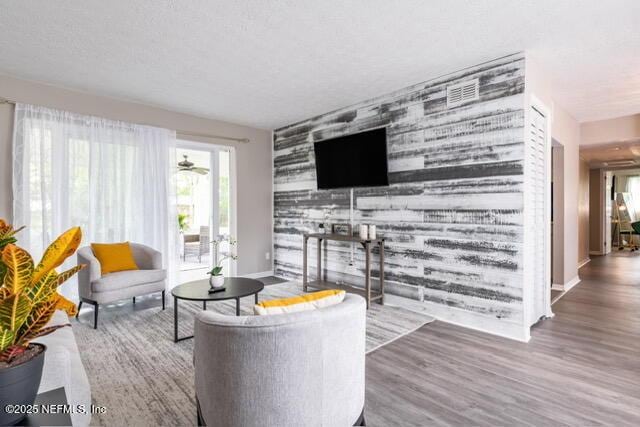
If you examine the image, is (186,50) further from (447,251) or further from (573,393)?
(573,393)

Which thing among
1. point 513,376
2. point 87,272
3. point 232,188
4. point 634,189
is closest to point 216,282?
point 87,272

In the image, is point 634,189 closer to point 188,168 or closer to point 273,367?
point 188,168

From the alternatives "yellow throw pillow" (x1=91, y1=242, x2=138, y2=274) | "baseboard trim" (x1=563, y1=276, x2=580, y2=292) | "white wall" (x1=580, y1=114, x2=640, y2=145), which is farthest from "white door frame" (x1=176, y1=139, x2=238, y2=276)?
"white wall" (x1=580, y1=114, x2=640, y2=145)

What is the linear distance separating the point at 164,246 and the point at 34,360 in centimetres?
396

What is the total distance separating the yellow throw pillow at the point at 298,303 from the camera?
150 cm

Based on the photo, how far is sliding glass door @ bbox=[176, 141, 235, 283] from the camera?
541 cm

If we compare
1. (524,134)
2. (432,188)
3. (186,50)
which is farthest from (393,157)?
(186,50)

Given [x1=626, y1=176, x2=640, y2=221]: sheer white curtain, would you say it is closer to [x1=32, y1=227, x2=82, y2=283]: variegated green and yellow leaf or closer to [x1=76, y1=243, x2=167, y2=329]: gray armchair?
[x1=76, y1=243, x2=167, y2=329]: gray armchair

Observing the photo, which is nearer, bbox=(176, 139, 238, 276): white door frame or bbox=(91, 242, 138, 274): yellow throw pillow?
bbox=(91, 242, 138, 274): yellow throw pillow

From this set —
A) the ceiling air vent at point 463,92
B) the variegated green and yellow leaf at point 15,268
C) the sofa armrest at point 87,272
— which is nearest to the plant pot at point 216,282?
the sofa armrest at point 87,272

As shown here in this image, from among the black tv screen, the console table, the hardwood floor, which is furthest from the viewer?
the black tv screen

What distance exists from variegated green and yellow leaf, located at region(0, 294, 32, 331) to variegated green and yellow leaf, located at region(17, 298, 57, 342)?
26 millimetres

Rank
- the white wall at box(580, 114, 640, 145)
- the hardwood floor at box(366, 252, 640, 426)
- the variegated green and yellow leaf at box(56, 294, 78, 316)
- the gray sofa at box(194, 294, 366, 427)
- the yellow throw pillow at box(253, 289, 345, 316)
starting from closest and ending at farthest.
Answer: the variegated green and yellow leaf at box(56, 294, 78, 316) → the gray sofa at box(194, 294, 366, 427) → the yellow throw pillow at box(253, 289, 345, 316) → the hardwood floor at box(366, 252, 640, 426) → the white wall at box(580, 114, 640, 145)

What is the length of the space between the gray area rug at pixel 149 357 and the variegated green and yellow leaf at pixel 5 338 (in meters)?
1.30
